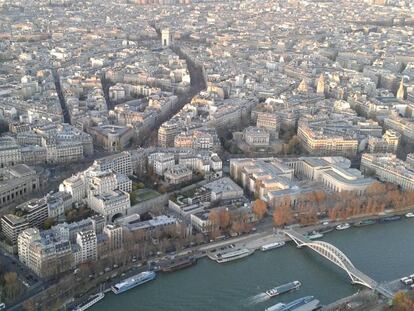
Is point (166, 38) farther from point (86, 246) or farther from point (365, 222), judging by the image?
point (86, 246)

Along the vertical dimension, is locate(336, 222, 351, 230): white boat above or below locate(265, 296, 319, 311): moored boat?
below

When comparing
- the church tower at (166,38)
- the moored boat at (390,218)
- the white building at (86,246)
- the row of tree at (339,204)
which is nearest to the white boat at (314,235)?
the row of tree at (339,204)

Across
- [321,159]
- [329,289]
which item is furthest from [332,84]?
[329,289]

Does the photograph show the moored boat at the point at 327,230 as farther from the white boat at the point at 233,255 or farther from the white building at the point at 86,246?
the white building at the point at 86,246

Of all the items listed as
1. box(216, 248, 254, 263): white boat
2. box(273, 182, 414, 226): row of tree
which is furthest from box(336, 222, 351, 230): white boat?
box(216, 248, 254, 263): white boat

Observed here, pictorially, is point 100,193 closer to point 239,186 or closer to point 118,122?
point 239,186

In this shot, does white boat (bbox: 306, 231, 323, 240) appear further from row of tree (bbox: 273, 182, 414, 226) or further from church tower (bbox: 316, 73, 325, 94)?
church tower (bbox: 316, 73, 325, 94)
